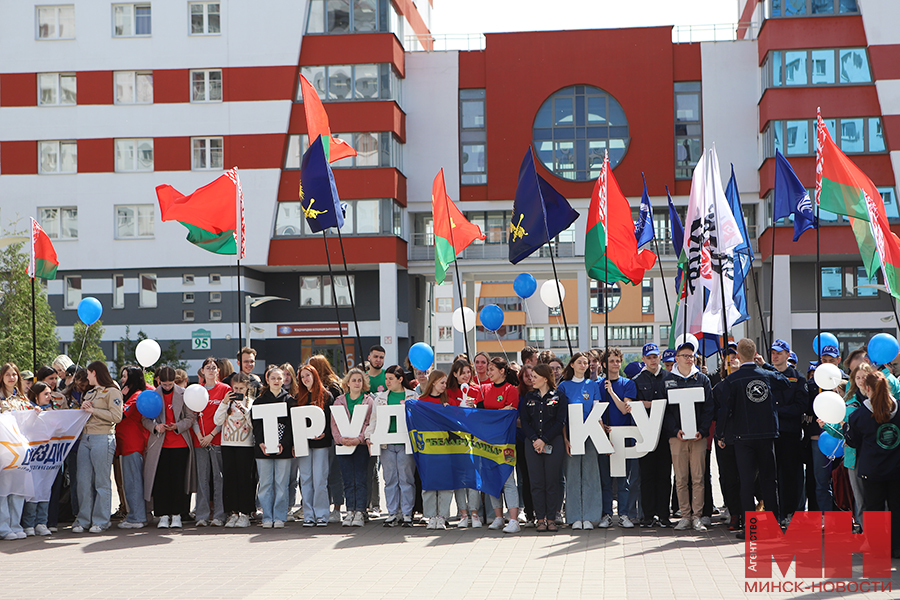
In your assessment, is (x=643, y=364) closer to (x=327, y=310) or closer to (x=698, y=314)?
(x=698, y=314)

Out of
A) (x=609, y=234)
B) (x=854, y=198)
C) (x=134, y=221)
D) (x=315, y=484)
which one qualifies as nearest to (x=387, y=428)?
(x=315, y=484)

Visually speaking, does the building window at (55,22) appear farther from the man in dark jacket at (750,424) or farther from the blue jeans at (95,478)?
the man in dark jacket at (750,424)

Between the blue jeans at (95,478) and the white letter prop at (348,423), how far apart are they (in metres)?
2.76

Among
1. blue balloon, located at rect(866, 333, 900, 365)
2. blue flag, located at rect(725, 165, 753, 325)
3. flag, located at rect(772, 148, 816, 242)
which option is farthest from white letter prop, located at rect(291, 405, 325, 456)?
flag, located at rect(772, 148, 816, 242)

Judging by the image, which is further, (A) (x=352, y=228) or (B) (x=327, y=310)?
(B) (x=327, y=310)

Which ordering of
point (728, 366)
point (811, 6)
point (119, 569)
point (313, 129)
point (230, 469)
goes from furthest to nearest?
1. point (811, 6)
2. point (313, 129)
3. point (728, 366)
4. point (230, 469)
5. point (119, 569)

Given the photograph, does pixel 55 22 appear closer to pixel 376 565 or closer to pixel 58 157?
pixel 58 157

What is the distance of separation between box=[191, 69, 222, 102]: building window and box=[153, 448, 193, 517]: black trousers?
32274 mm

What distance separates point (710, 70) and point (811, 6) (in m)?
4.80

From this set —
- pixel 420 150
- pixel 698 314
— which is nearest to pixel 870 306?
pixel 420 150

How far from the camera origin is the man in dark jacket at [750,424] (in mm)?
10133

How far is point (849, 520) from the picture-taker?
33.6 ft

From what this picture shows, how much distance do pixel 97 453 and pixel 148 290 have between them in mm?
32380

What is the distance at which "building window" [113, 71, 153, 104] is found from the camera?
41625 millimetres
